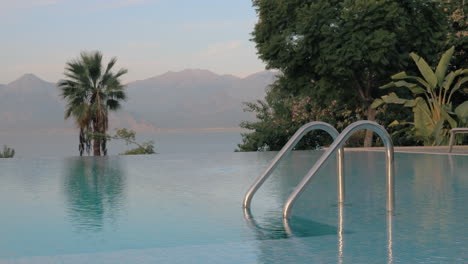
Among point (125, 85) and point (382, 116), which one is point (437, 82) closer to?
point (382, 116)

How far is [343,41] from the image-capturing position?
19812 mm

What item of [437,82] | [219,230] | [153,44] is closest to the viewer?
[219,230]

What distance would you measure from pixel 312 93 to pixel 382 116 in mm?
3732

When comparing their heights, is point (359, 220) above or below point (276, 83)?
below

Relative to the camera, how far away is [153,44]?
36.5 meters

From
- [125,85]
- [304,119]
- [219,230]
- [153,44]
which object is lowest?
[219,230]

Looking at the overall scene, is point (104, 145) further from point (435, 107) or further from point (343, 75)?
point (435, 107)

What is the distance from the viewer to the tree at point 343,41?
1938 cm

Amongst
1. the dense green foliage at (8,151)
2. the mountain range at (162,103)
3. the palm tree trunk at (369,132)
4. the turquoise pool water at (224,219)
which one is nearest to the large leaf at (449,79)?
the palm tree trunk at (369,132)

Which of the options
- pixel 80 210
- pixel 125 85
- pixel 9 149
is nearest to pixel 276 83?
pixel 125 85

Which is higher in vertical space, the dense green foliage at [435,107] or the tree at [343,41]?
the tree at [343,41]

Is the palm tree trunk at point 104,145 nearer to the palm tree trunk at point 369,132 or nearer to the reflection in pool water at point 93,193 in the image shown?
the reflection in pool water at point 93,193

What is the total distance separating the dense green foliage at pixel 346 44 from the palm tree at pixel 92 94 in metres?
7.59

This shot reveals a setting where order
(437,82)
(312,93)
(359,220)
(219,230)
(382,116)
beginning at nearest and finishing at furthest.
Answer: (219,230) → (359,220) → (437,82) → (312,93) → (382,116)
